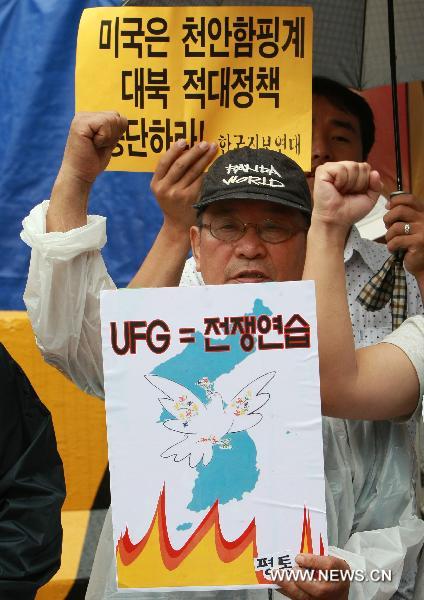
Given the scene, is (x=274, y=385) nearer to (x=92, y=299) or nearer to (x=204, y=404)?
(x=204, y=404)

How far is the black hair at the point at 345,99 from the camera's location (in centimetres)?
309

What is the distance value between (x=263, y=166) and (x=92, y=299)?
0.47m

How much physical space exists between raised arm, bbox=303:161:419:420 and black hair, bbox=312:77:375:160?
1.06m

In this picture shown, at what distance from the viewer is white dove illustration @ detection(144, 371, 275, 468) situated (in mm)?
1843

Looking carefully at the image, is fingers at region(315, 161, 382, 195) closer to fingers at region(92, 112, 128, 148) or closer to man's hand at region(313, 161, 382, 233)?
man's hand at region(313, 161, 382, 233)

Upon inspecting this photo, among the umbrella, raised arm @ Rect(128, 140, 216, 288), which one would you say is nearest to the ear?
raised arm @ Rect(128, 140, 216, 288)

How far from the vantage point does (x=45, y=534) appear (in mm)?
2096

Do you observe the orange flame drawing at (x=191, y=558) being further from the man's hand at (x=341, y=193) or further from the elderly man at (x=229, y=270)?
the man's hand at (x=341, y=193)

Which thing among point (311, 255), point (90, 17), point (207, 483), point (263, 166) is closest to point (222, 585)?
point (207, 483)

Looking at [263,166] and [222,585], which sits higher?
[263,166]

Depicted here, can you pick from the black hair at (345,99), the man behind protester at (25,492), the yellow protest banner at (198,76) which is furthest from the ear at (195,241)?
the black hair at (345,99)

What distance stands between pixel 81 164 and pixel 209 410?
722 mm

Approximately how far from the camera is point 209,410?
6.05 feet

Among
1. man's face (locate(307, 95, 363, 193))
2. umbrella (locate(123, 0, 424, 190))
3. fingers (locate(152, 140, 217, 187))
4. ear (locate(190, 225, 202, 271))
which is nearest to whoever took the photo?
ear (locate(190, 225, 202, 271))
